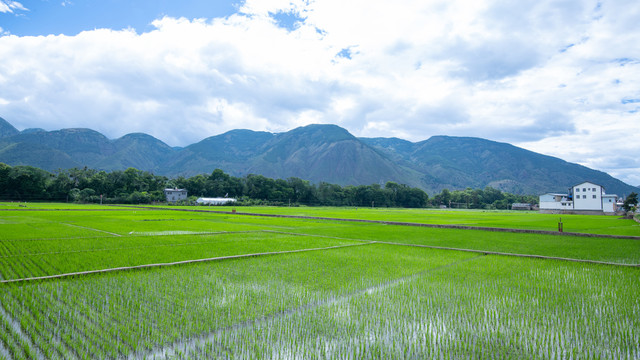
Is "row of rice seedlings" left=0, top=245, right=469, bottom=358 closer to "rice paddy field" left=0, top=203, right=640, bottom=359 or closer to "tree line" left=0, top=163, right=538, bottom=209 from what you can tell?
"rice paddy field" left=0, top=203, right=640, bottom=359

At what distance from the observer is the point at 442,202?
137 meters

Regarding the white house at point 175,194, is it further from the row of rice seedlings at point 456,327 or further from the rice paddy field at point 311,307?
the row of rice seedlings at point 456,327

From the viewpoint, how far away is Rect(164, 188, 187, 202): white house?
108681mm

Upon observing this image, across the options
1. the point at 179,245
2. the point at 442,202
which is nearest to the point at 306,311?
the point at 179,245

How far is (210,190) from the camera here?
4560 inches

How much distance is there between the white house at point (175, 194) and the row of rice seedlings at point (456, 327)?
367 ft

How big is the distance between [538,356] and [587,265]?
844cm

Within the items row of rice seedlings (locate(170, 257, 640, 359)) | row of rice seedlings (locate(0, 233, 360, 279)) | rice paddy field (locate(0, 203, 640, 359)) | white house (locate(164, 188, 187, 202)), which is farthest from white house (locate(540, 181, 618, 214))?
white house (locate(164, 188, 187, 202))

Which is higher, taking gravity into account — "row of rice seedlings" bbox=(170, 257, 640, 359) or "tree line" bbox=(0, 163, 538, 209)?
"tree line" bbox=(0, 163, 538, 209)

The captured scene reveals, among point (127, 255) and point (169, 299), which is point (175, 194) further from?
point (169, 299)

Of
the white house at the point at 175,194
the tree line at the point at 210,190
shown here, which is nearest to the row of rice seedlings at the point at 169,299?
the tree line at the point at 210,190

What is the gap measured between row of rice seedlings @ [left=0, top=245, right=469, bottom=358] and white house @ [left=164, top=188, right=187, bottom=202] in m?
108

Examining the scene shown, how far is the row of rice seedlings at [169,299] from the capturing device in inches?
179

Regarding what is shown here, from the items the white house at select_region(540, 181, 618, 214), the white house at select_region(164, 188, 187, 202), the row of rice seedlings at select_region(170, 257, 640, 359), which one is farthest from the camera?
the white house at select_region(164, 188, 187, 202)
